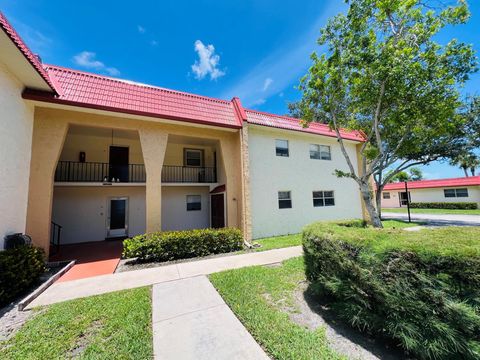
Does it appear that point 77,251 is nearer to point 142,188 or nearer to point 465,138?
point 142,188

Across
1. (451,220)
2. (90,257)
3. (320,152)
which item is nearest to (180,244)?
(90,257)

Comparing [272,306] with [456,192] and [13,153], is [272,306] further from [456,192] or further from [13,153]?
[456,192]

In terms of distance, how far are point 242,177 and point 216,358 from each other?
8.15m

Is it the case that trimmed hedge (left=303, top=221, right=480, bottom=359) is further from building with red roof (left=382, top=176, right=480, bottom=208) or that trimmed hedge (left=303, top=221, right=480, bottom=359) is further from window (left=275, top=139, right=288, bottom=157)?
building with red roof (left=382, top=176, right=480, bottom=208)

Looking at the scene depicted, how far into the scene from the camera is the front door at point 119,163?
39.8 ft

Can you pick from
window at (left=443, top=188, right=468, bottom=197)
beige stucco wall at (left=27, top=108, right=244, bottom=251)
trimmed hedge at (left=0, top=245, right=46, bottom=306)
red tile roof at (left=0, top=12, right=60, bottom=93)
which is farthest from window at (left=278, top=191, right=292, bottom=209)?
window at (left=443, top=188, right=468, bottom=197)

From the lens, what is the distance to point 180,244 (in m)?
8.25

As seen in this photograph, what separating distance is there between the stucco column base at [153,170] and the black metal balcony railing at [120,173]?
3.52 metres

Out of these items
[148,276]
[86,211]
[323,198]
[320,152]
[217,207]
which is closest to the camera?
[148,276]

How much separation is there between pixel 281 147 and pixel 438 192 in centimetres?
3272

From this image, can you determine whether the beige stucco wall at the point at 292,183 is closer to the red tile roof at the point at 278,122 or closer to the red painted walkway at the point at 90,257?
the red tile roof at the point at 278,122

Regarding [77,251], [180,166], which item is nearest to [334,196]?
[180,166]

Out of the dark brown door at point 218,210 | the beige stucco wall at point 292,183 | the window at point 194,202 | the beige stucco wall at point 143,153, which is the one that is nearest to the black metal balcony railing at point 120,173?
the window at point 194,202

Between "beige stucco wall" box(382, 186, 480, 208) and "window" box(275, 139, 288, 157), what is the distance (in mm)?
31174
